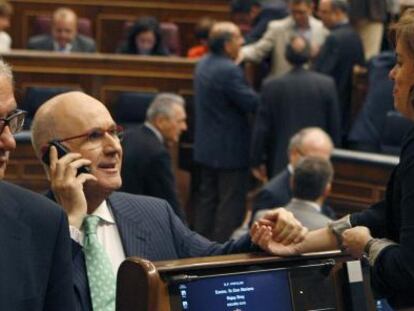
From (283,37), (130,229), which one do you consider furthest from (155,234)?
(283,37)

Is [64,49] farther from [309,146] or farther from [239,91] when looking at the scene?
[309,146]

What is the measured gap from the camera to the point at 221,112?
9.87m

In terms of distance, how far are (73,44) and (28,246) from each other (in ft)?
28.1

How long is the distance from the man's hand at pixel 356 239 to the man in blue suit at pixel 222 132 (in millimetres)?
6387

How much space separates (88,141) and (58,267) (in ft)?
3.41

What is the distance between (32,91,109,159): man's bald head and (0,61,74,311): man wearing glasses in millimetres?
973

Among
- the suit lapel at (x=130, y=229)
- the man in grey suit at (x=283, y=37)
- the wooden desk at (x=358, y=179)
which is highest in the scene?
the suit lapel at (x=130, y=229)

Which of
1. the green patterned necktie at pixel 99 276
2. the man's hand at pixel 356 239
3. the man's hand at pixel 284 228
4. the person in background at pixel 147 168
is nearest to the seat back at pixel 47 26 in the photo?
the person in background at pixel 147 168

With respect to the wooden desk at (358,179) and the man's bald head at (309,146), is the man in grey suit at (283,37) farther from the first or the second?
the man's bald head at (309,146)

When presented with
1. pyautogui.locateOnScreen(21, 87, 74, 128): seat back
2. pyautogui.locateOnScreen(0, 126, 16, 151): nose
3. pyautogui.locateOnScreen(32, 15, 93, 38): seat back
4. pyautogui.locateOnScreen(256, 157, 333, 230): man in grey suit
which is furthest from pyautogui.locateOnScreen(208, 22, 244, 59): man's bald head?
pyautogui.locateOnScreen(0, 126, 16, 151): nose

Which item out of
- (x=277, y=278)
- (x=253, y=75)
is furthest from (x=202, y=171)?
(x=277, y=278)

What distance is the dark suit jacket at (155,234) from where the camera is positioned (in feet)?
12.2

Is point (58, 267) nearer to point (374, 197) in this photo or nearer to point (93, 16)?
point (374, 197)

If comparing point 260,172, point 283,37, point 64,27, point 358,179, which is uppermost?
point 283,37
